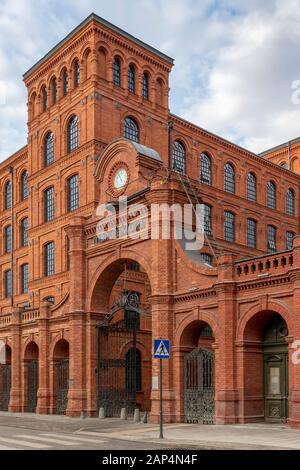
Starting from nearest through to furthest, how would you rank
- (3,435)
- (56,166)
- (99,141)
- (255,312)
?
(3,435) → (255,312) → (99,141) → (56,166)

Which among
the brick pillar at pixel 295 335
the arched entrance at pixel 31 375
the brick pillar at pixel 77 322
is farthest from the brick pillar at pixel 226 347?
the arched entrance at pixel 31 375

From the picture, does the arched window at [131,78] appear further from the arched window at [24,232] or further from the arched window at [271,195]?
the arched window at [271,195]

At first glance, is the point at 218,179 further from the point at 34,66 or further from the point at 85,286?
the point at 85,286

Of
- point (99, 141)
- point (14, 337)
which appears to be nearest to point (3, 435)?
point (14, 337)

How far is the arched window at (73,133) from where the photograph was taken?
139 feet

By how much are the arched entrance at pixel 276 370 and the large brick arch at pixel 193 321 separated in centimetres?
184

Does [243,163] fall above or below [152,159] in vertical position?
above

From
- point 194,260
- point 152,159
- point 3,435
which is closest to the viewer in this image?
point 3,435

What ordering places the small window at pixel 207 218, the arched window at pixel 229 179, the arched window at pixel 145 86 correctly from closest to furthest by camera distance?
the arched window at pixel 145 86
the small window at pixel 207 218
the arched window at pixel 229 179

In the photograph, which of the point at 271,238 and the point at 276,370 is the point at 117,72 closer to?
the point at 271,238

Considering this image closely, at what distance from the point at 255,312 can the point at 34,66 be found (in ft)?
98.3

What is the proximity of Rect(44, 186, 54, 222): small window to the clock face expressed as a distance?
15.1 metres

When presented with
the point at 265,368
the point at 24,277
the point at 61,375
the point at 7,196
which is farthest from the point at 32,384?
the point at 7,196

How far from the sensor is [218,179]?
49.9 m
